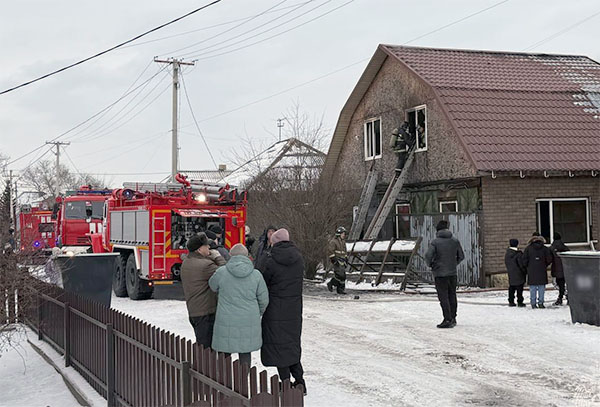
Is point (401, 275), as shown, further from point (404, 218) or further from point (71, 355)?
point (71, 355)

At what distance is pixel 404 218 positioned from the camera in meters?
21.8

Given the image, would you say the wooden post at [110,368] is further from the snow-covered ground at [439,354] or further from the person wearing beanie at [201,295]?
the snow-covered ground at [439,354]

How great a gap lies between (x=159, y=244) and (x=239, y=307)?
9241 millimetres

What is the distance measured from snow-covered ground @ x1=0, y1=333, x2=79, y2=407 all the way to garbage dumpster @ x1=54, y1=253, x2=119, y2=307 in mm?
1242

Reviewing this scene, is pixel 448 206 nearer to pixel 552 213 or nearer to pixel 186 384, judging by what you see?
pixel 552 213

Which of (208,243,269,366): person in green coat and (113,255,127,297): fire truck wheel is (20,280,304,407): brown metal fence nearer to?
(208,243,269,366): person in green coat

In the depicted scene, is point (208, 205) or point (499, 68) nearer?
point (208, 205)

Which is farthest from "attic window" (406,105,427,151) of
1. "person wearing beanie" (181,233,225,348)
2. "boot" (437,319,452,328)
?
"person wearing beanie" (181,233,225,348)

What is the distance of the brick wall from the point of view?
18.2 metres

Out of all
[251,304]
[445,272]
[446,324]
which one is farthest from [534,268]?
[251,304]

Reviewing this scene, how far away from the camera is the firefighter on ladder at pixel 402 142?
2141 centimetres

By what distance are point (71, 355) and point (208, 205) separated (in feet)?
23.1

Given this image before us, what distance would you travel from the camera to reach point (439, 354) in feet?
31.2

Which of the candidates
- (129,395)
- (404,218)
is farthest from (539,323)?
(404,218)
